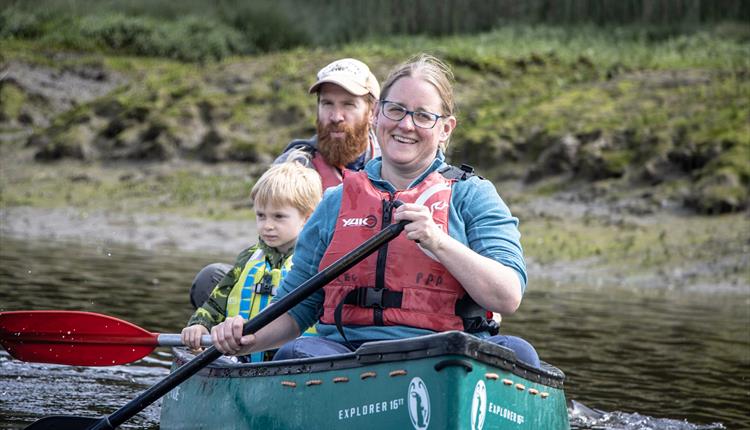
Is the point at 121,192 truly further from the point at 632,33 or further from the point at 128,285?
the point at 632,33

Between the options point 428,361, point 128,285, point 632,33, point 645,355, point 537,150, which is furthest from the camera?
point 632,33

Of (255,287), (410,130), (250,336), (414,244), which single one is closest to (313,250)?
(250,336)

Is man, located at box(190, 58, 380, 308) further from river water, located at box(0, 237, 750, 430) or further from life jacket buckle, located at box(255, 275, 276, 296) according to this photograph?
river water, located at box(0, 237, 750, 430)

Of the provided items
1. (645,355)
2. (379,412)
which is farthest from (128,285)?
(379,412)

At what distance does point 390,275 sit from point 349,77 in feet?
8.20

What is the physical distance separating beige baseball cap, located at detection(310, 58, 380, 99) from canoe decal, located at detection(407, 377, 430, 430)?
2933 millimetres

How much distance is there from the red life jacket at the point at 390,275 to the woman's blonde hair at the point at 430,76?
256mm

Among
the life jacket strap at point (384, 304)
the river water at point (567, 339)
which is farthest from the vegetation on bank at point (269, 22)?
the life jacket strap at point (384, 304)

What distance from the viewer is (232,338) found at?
412 centimetres

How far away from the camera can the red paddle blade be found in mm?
5238

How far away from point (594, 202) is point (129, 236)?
20.2ft

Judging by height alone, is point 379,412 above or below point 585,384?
above

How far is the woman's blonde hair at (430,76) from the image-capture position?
13.0 feet

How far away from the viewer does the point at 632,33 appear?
78.8 feet
